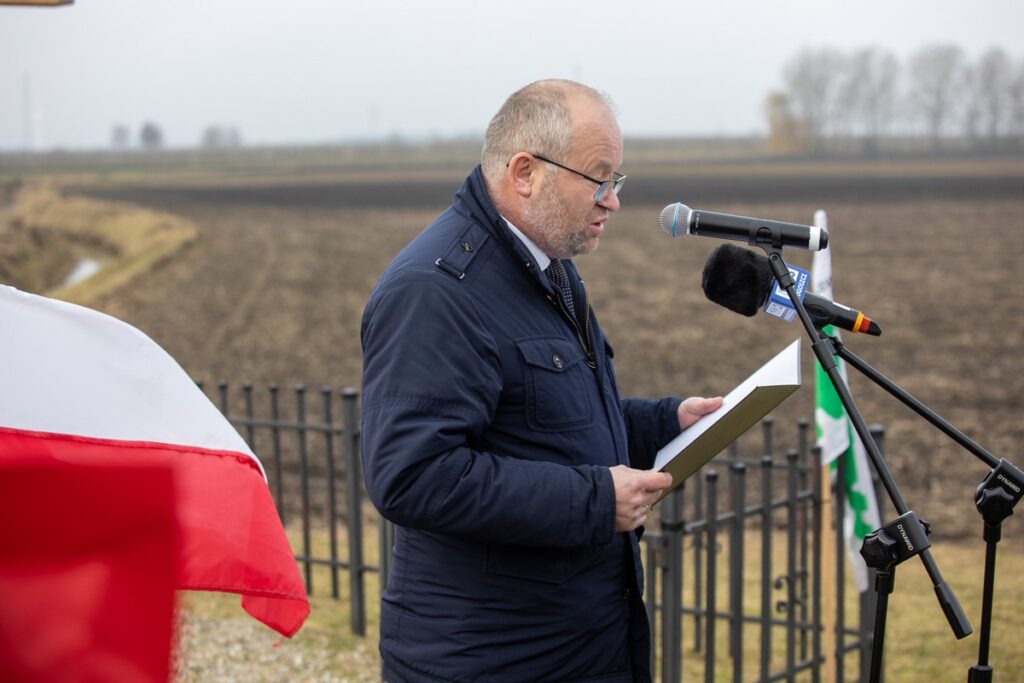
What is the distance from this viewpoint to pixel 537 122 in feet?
8.00

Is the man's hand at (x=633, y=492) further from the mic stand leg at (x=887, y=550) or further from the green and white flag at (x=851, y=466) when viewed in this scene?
the green and white flag at (x=851, y=466)

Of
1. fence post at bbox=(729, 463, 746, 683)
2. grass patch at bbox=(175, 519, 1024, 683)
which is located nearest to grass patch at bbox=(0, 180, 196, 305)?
grass patch at bbox=(175, 519, 1024, 683)

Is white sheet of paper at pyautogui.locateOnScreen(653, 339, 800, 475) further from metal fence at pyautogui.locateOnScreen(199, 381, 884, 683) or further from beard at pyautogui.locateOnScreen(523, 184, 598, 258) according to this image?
metal fence at pyautogui.locateOnScreen(199, 381, 884, 683)

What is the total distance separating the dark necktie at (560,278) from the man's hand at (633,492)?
461 mm

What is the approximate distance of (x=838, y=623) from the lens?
4.52 meters

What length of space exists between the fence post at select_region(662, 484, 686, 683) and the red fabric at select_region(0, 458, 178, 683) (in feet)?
7.61

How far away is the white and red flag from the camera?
2.02 metres

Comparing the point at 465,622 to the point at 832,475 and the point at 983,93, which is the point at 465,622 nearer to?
the point at 832,475

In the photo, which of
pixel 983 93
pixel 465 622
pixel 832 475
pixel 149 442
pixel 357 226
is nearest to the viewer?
pixel 149 442

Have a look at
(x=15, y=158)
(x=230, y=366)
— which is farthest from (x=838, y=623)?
(x=15, y=158)

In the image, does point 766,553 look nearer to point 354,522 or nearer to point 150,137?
point 354,522

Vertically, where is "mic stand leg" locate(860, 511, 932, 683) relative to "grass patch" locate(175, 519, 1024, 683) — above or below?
above

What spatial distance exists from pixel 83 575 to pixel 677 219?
140cm

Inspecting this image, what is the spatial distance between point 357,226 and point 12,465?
84.0ft
